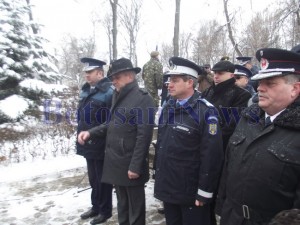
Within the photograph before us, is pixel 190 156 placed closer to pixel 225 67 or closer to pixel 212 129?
pixel 212 129

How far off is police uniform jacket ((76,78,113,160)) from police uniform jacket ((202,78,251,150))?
138 cm

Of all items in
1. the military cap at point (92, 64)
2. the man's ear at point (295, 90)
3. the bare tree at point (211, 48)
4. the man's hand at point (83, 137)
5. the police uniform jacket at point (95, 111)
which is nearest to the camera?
the man's ear at point (295, 90)

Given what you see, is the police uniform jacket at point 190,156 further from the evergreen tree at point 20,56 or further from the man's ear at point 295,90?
the evergreen tree at point 20,56

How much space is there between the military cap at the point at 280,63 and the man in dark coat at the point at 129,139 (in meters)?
1.54

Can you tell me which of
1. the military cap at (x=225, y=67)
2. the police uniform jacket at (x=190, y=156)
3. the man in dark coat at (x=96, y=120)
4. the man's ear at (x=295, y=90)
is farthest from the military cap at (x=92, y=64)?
the man's ear at (x=295, y=90)

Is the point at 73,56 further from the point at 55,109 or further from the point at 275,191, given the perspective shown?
the point at 275,191

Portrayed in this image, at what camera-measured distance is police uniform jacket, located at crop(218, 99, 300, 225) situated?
175 cm

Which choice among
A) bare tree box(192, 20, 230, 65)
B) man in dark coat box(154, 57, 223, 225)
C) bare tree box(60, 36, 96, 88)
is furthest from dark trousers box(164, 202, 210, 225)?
bare tree box(60, 36, 96, 88)

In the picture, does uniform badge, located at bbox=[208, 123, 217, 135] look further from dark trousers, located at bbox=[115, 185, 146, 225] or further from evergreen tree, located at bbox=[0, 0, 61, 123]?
evergreen tree, located at bbox=[0, 0, 61, 123]

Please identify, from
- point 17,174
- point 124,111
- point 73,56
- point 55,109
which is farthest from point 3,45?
point 73,56

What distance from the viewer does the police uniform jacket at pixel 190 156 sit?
8.42ft

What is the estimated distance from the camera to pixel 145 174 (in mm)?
3316

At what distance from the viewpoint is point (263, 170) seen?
1829 millimetres

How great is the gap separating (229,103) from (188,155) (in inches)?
44.1
